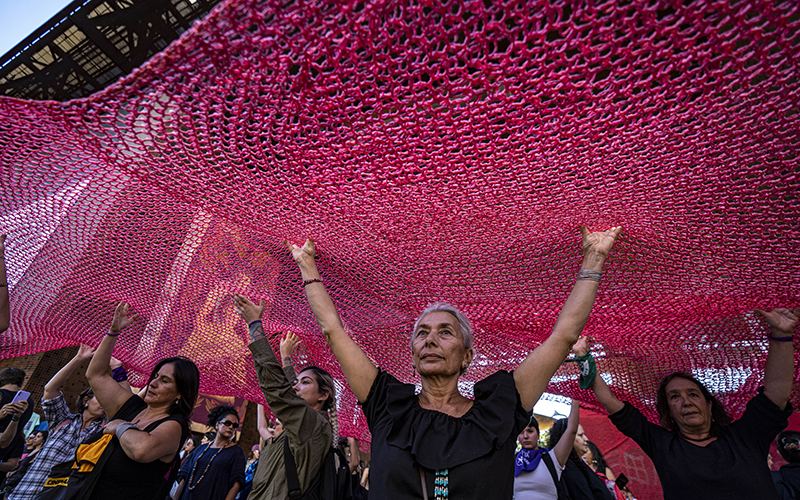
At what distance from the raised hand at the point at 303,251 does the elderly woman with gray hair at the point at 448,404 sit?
0.12 metres

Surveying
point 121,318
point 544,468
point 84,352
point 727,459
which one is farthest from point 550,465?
point 84,352

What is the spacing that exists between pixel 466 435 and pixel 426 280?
94 cm

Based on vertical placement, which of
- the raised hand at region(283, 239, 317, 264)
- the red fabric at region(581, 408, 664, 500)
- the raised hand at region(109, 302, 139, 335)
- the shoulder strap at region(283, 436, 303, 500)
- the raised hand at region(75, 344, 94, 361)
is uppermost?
the raised hand at region(283, 239, 317, 264)

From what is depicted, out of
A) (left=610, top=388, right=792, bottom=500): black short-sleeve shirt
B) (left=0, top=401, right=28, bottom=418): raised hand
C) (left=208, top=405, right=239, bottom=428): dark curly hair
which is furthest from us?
(left=208, top=405, right=239, bottom=428): dark curly hair

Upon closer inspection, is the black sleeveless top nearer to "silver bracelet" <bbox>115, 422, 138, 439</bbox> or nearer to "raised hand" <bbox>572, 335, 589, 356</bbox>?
"silver bracelet" <bbox>115, 422, 138, 439</bbox>

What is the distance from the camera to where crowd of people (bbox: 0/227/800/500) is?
1.03 meters

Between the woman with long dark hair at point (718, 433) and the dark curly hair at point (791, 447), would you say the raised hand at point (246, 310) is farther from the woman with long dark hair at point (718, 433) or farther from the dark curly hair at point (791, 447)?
the dark curly hair at point (791, 447)

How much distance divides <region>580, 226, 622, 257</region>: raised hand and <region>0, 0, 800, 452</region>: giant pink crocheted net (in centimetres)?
6

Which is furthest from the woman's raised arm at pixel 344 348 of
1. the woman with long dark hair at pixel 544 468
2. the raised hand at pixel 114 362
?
the raised hand at pixel 114 362

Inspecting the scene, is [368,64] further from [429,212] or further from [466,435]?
[466,435]

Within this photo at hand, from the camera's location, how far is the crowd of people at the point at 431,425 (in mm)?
1025

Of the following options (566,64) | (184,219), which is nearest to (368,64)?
(566,64)

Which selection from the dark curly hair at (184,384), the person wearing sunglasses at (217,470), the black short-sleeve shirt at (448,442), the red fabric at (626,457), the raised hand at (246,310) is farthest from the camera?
the red fabric at (626,457)

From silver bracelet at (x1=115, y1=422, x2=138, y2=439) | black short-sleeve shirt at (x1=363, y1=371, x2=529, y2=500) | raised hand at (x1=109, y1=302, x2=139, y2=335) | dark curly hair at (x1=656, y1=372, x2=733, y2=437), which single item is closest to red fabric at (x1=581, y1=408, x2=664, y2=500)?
dark curly hair at (x1=656, y1=372, x2=733, y2=437)
